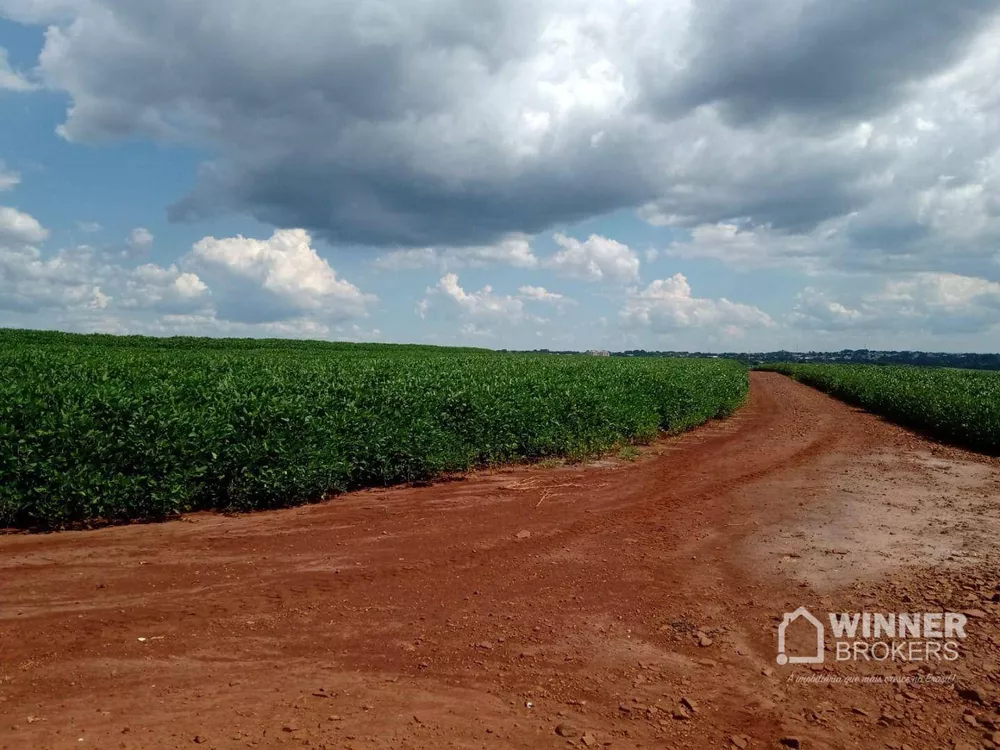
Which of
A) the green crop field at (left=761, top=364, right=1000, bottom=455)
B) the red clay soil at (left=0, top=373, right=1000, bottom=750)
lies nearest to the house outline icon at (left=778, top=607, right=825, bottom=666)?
the red clay soil at (left=0, top=373, right=1000, bottom=750)

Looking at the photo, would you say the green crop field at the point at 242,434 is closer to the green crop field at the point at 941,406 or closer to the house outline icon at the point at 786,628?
the house outline icon at the point at 786,628

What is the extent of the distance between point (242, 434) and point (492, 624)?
5.20 metres

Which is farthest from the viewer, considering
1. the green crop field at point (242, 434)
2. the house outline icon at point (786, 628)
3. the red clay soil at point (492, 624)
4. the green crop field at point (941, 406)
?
the green crop field at point (941, 406)

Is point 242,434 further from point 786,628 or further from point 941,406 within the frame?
point 941,406

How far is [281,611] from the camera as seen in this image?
Answer: 5.73 m

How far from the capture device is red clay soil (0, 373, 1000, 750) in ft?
13.4

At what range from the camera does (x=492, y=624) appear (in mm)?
5555

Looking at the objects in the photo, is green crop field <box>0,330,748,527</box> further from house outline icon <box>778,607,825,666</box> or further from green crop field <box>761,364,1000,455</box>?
green crop field <box>761,364,1000,455</box>

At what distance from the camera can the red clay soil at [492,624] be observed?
4.09 metres

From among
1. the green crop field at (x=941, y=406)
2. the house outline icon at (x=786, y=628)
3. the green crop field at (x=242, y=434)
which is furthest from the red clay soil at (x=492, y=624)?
the green crop field at (x=941, y=406)

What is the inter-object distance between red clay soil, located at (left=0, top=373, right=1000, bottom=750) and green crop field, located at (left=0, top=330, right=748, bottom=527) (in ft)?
1.62

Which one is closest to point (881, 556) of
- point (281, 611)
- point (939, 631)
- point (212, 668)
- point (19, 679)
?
point (939, 631)

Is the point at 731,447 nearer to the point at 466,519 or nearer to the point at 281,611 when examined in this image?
the point at 466,519

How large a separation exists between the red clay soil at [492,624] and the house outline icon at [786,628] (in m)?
0.07
